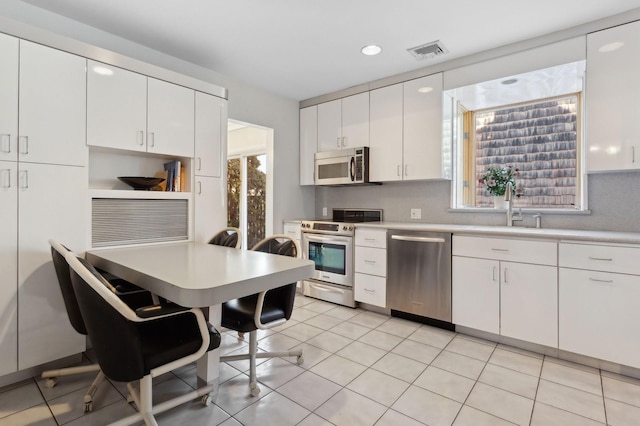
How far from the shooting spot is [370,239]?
11.0ft

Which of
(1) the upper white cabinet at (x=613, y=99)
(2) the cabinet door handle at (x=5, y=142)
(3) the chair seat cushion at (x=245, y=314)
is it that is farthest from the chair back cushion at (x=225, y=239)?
(1) the upper white cabinet at (x=613, y=99)

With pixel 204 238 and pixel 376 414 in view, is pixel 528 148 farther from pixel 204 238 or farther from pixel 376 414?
pixel 204 238

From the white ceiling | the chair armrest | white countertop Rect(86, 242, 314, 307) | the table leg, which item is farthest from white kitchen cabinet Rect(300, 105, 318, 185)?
Answer: the chair armrest

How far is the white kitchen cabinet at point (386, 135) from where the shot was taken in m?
3.55

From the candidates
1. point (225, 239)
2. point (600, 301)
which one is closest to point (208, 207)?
point (225, 239)

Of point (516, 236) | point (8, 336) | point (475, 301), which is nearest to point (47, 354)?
point (8, 336)

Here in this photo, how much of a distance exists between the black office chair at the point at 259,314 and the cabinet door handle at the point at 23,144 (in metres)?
1.54

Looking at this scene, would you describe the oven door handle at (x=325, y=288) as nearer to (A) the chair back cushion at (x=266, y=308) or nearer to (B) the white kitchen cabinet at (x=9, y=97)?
(A) the chair back cushion at (x=266, y=308)

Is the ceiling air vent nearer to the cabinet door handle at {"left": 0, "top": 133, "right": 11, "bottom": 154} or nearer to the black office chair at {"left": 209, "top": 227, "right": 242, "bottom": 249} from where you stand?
the black office chair at {"left": 209, "top": 227, "right": 242, "bottom": 249}

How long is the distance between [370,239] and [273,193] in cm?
145

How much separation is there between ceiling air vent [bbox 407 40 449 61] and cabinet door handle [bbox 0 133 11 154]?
10.0 feet

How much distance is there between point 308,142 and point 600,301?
3390 millimetres

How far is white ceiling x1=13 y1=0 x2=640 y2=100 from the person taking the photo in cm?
231

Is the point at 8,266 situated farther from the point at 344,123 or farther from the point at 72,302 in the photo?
the point at 344,123
